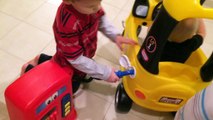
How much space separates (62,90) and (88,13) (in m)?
0.25

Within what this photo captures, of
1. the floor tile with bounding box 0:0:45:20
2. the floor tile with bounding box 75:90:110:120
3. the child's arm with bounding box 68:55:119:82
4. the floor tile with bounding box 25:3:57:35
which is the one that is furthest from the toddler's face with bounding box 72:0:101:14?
the floor tile with bounding box 0:0:45:20

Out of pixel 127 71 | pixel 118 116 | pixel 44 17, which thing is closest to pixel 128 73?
pixel 127 71

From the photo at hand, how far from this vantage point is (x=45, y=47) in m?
1.28

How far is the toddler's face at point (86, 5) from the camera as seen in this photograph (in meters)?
0.72

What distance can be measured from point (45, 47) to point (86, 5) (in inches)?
23.9

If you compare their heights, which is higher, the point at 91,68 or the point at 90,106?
the point at 91,68

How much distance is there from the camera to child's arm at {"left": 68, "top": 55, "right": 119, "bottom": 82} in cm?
86

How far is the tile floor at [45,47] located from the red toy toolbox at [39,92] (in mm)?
255

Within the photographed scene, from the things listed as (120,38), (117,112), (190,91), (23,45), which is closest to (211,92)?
(190,91)

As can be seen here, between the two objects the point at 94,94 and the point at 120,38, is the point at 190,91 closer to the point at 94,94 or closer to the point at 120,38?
the point at 120,38

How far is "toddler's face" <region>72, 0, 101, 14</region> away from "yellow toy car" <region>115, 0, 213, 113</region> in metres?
0.18

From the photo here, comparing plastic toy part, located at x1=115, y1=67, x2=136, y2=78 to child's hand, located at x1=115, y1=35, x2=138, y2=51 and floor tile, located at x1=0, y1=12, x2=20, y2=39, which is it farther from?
floor tile, located at x1=0, y1=12, x2=20, y2=39

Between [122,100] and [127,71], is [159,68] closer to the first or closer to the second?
[127,71]

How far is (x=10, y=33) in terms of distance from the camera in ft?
4.29
